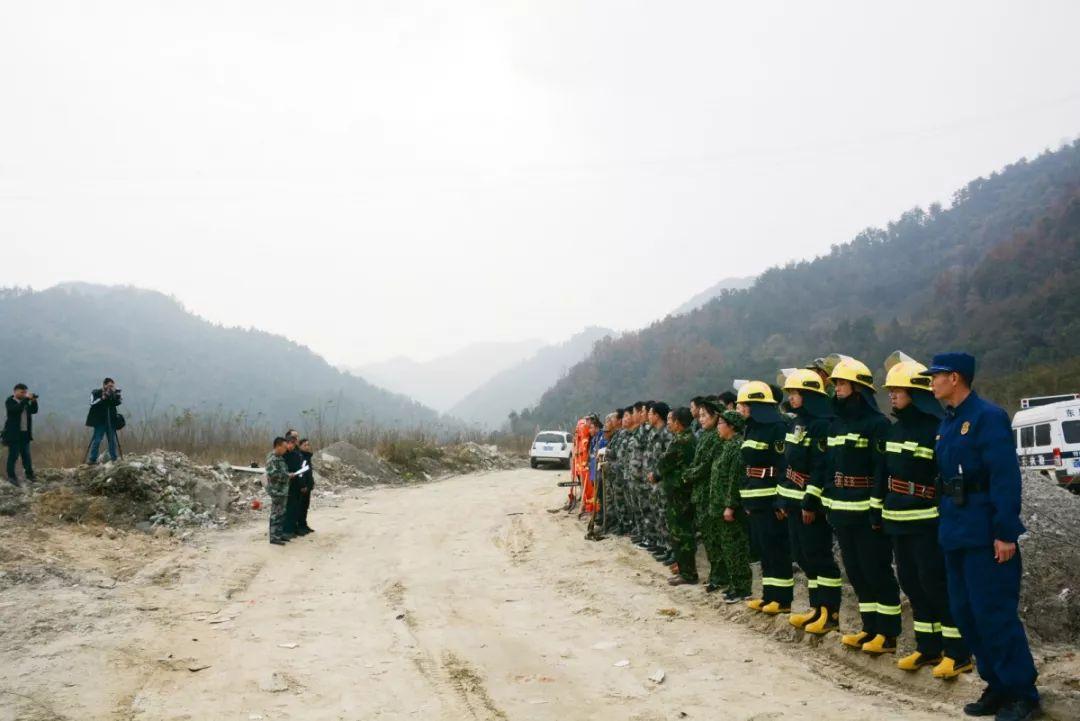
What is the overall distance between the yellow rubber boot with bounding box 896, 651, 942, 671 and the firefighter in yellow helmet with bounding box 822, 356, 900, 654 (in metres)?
0.34

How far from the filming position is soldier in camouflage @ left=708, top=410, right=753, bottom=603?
25.4 ft

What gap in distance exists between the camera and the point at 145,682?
583 cm

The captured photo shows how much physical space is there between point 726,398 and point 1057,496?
150 inches

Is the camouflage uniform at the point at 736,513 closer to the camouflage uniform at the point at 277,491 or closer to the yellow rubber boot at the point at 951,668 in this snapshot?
the yellow rubber boot at the point at 951,668

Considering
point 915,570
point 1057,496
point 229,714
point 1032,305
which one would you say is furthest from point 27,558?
point 1032,305

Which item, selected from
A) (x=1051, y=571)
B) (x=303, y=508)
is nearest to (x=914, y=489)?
(x=1051, y=571)

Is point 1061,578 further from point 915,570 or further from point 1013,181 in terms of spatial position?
point 1013,181

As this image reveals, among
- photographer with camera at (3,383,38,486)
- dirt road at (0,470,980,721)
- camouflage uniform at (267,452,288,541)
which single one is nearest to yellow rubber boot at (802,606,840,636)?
dirt road at (0,470,980,721)

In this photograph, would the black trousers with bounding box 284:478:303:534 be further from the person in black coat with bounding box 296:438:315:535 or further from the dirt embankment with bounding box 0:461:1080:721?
the dirt embankment with bounding box 0:461:1080:721

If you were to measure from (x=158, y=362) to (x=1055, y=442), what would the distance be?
268 feet

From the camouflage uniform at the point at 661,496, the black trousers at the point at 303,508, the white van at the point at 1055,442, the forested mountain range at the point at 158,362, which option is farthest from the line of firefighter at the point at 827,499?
the forested mountain range at the point at 158,362

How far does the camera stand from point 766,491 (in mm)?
7184

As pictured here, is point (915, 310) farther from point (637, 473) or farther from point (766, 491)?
point (766, 491)

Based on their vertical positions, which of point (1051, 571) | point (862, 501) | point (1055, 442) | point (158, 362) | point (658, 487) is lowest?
point (1051, 571)
